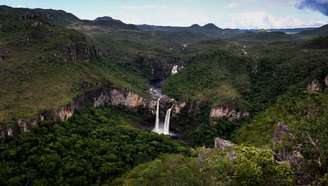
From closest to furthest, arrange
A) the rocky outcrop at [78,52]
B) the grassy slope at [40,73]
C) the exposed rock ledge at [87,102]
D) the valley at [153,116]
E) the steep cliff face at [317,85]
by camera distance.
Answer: the valley at [153,116]
the exposed rock ledge at [87,102]
the grassy slope at [40,73]
the steep cliff face at [317,85]
the rocky outcrop at [78,52]

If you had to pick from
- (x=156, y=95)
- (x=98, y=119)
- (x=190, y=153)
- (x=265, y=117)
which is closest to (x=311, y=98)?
(x=265, y=117)

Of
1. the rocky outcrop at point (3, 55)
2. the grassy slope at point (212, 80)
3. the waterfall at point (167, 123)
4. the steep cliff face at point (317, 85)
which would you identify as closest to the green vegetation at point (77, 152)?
the waterfall at point (167, 123)

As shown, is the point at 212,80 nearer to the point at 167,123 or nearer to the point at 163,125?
the point at 167,123

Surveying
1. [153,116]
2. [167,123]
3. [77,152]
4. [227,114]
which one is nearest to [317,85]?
[227,114]

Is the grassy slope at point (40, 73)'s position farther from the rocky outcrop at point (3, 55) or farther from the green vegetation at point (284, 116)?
the green vegetation at point (284, 116)

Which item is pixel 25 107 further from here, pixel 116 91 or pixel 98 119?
pixel 116 91
